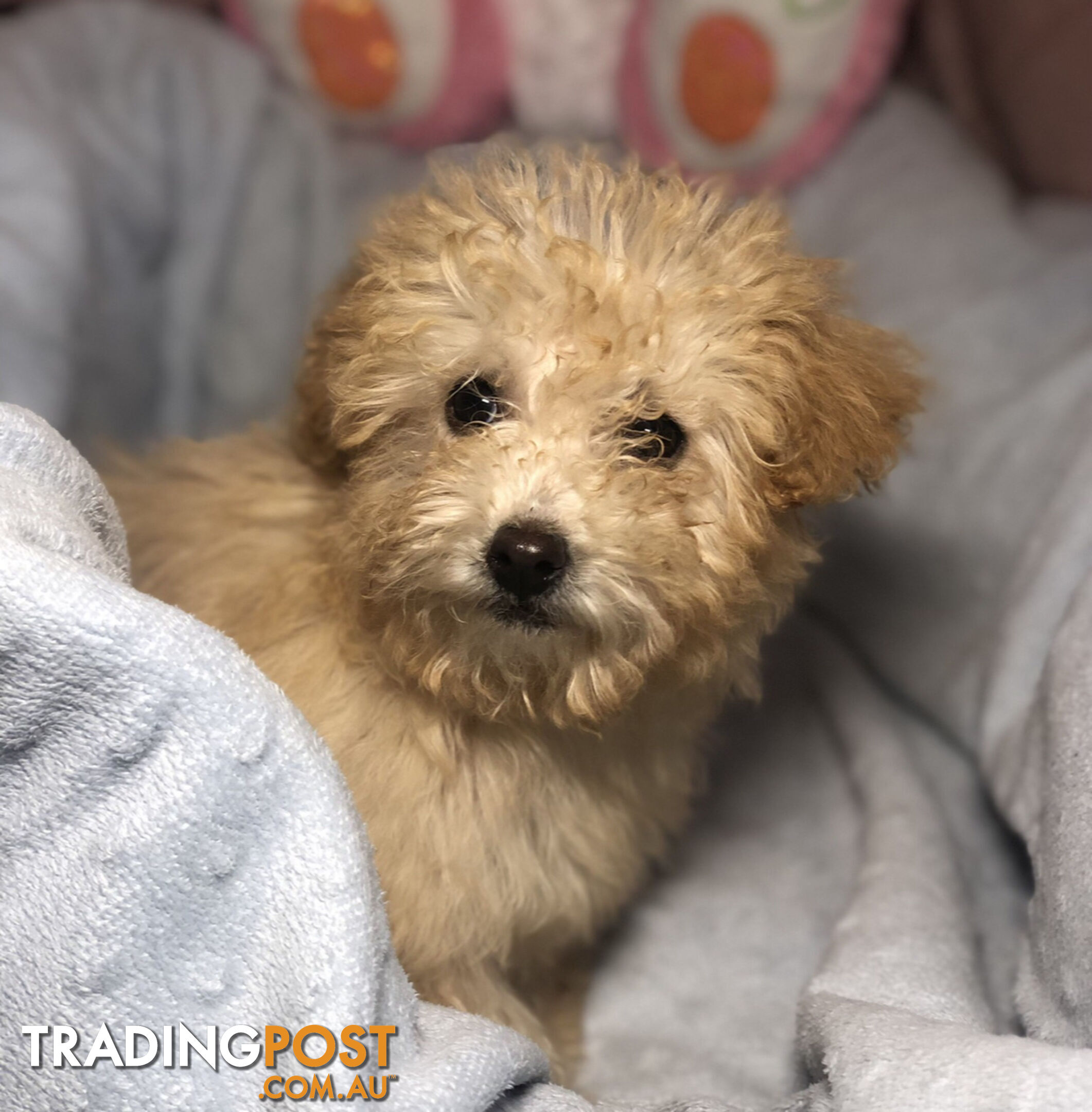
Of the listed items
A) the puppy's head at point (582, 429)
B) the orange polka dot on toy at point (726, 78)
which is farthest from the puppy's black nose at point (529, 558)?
the orange polka dot on toy at point (726, 78)

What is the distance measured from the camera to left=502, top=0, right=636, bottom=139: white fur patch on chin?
2619 millimetres

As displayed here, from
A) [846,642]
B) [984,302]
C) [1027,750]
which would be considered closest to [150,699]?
[1027,750]

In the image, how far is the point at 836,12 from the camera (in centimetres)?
244

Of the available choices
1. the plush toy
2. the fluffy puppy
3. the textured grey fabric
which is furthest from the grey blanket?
the fluffy puppy

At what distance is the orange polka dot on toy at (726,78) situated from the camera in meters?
2.43

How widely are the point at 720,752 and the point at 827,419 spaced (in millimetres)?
900

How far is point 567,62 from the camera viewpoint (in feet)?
8.70

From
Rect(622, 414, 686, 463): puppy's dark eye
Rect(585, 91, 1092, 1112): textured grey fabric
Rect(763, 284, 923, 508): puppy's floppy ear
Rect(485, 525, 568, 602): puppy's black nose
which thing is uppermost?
Rect(763, 284, 923, 508): puppy's floppy ear

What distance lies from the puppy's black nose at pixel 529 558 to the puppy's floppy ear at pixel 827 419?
0.31 metres

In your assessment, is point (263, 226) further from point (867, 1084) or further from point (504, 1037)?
point (867, 1084)

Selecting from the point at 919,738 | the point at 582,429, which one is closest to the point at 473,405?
the point at 582,429

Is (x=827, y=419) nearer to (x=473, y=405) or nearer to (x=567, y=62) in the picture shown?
(x=473, y=405)

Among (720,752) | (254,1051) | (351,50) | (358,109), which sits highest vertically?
(351,50)

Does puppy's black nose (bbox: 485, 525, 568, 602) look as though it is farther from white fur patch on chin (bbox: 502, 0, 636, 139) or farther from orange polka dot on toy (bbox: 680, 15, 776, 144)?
white fur patch on chin (bbox: 502, 0, 636, 139)
